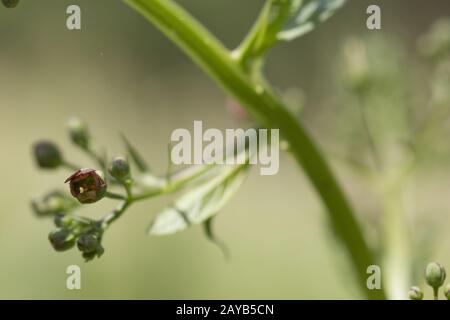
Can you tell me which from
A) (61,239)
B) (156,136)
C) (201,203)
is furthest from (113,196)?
(156,136)

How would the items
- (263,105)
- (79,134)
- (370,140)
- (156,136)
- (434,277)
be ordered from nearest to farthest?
1. (434,277)
2. (263,105)
3. (79,134)
4. (370,140)
5. (156,136)

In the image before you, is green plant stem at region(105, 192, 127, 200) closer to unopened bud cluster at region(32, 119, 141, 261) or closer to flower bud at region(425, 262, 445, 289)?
unopened bud cluster at region(32, 119, 141, 261)

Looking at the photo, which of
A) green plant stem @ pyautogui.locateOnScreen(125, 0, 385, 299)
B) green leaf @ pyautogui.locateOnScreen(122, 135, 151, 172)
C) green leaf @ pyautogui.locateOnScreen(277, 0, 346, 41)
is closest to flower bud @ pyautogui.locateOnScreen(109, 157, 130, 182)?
green leaf @ pyautogui.locateOnScreen(122, 135, 151, 172)

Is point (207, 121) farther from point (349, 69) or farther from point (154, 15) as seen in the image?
point (154, 15)

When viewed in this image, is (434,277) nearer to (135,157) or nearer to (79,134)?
(135,157)

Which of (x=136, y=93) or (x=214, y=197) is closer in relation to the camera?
(x=214, y=197)

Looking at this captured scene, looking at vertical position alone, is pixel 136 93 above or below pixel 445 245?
above
